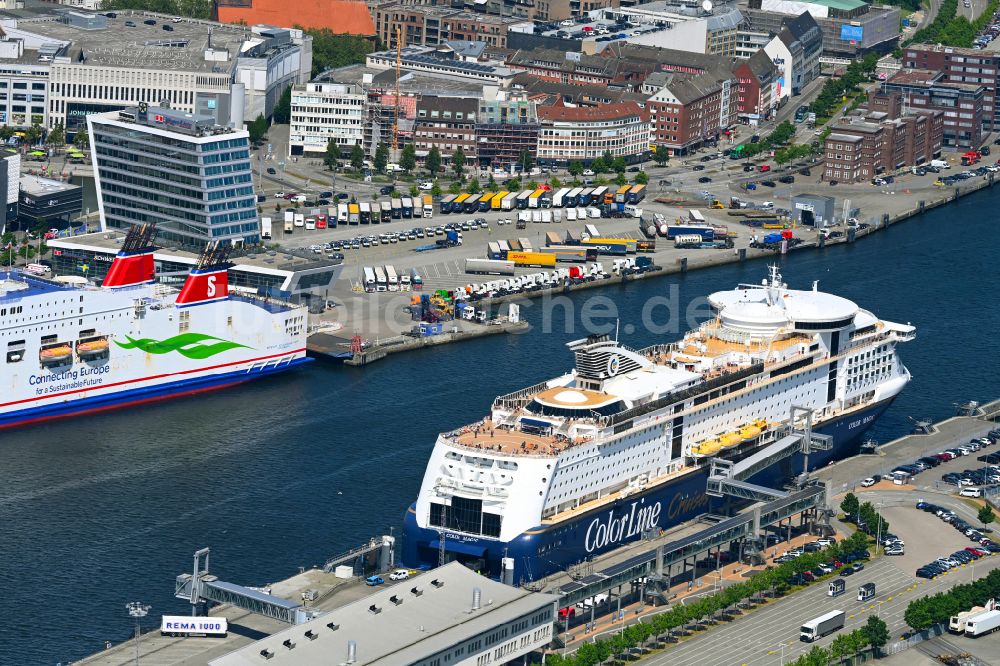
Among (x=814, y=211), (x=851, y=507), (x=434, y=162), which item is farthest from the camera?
(x=434, y=162)

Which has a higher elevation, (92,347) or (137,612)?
(92,347)

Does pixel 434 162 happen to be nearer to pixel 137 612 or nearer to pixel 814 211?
pixel 814 211

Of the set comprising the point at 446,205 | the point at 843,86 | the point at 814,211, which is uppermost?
the point at 843,86

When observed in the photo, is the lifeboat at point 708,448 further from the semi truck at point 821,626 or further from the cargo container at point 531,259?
the cargo container at point 531,259

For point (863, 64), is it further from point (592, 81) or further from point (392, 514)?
point (392, 514)

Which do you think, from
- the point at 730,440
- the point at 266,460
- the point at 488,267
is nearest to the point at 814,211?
the point at 488,267

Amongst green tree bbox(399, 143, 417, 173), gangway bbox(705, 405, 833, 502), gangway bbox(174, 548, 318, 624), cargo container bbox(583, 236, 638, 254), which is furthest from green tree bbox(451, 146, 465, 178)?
gangway bbox(174, 548, 318, 624)

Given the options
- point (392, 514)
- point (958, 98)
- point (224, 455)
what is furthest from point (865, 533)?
point (958, 98)

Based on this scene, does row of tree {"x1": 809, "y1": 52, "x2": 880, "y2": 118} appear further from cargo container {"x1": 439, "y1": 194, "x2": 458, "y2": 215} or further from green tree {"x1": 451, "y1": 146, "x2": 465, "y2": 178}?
cargo container {"x1": 439, "y1": 194, "x2": 458, "y2": 215}
